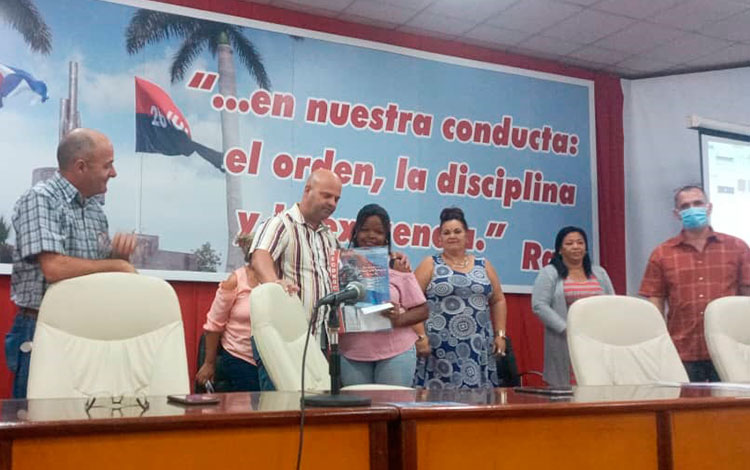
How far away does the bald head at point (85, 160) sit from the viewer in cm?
245

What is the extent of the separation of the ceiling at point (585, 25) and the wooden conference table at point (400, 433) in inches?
124

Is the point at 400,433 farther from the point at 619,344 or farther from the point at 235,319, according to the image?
the point at 235,319

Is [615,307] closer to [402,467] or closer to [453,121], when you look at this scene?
[402,467]

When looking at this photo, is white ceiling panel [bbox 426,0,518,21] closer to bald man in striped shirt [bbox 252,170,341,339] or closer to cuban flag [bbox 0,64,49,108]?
bald man in striped shirt [bbox 252,170,341,339]

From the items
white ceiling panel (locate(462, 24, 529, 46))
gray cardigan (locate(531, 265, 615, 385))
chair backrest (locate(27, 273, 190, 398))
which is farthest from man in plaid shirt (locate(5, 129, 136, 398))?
white ceiling panel (locate(462, 24, 529, 46))

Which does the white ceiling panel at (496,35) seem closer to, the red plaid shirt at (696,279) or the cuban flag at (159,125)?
the red plaid shirt at (696,279)

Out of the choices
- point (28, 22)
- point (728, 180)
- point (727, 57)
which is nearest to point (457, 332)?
point (28, 22)

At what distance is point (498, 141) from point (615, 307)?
2356mm

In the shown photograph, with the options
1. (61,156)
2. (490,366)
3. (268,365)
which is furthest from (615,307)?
Result: (61,156)

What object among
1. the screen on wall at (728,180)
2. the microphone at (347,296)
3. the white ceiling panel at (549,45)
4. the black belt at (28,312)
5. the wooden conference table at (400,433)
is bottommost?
the wooden conference table at (400,433)

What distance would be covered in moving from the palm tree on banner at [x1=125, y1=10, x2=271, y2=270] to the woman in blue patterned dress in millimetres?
1167

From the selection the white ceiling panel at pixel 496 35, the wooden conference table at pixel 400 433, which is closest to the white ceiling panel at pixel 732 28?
the white ceiling panel at pixel 496 35

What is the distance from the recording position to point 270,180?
4.25 metres

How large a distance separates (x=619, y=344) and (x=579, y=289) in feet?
3.47
